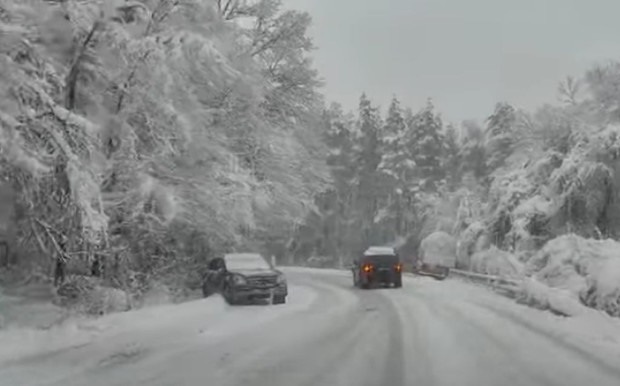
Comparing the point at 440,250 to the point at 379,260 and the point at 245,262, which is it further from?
the point at 245,262

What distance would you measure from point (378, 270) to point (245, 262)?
1089 centimetres

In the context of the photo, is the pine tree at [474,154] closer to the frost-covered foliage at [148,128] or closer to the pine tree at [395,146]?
the pine tree at [395,146]

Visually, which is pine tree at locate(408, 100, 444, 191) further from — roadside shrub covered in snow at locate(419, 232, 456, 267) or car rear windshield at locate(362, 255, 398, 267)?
car rear windshield at locate(362, 255, 398, 267)

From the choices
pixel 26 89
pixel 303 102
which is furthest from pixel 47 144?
pixel 303 102

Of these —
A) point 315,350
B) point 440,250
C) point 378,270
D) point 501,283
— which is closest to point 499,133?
point 440,250

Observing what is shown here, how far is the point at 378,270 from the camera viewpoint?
36.9 metres

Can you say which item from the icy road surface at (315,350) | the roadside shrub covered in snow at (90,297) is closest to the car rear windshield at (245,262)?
the icy road surface at (315,350)

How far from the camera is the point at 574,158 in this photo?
32.9 metres

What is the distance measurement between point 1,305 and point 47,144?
508 cm

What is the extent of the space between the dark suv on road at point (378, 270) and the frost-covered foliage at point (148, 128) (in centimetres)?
400

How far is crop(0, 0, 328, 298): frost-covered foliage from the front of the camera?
571 inches

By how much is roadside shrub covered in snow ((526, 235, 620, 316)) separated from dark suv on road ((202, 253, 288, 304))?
326 inches

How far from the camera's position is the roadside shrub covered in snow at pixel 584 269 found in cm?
1945

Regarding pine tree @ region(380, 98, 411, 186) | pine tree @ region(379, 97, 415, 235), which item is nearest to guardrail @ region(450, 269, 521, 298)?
pine tree @ region(379, 97, 415, 235)
